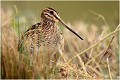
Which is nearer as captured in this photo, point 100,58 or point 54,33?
point 54,33

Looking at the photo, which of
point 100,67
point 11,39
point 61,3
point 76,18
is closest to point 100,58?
point 100,67

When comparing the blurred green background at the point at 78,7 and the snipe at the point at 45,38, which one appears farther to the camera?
the blurred green background at the point at 78,7

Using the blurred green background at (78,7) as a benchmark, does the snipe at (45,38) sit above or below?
below

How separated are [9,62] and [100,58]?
0.92 m

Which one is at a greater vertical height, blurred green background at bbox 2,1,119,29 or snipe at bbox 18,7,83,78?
blurred green background at bbox 2,1,119,29

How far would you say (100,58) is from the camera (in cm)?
535

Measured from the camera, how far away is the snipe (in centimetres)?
423

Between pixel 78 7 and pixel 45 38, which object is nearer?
pixel 45 38

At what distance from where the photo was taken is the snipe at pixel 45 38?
4230mm

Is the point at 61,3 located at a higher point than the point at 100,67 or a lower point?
higher

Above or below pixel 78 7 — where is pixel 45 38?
below

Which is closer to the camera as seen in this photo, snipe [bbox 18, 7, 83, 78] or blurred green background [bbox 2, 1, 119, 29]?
snipe [bbox 18, 7, 83, 78]

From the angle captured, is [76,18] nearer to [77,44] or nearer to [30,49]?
[77,44]

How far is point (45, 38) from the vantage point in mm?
4238
